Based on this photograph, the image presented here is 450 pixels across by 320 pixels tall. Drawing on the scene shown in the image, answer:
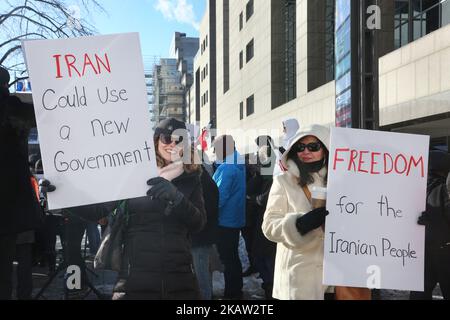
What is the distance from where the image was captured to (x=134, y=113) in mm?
2676

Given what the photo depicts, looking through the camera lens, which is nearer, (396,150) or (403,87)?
(396,150)

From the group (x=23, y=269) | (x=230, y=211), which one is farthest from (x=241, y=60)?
(x=23, y=269)

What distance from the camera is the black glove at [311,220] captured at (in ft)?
8.43

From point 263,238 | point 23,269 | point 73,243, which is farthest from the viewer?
point 263,238

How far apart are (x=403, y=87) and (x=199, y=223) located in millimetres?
9969

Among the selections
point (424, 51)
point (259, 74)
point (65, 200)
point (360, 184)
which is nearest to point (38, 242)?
point (65, 200)

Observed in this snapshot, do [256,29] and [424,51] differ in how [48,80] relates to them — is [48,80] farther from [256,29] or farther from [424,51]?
[256,29]

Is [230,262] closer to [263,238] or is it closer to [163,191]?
[263,238]

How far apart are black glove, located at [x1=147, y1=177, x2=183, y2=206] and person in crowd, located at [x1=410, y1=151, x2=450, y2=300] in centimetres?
224

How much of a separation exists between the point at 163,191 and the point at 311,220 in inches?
30.6

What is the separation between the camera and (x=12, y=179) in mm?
2541

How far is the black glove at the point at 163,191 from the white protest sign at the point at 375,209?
0.80 meters

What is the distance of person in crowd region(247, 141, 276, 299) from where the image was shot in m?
5.41

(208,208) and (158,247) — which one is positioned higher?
(158,247)
